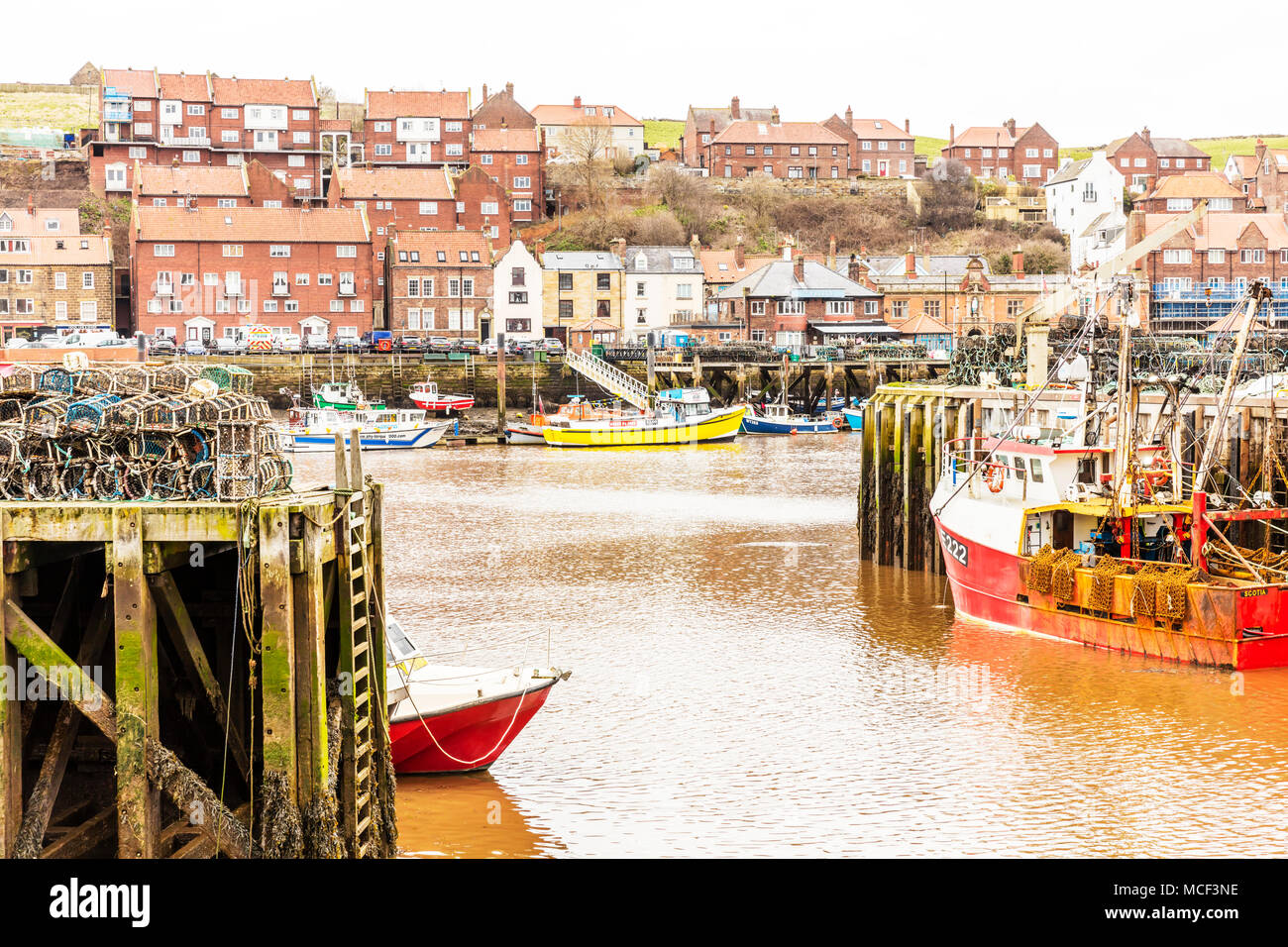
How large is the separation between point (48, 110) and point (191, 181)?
204 ft

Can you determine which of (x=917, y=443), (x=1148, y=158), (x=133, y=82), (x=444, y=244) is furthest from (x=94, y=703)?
(x=1148, y=158)

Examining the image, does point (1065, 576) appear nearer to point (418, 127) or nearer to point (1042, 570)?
point (1042, 570)

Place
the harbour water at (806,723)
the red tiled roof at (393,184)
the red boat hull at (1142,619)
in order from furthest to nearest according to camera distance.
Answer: the red tiled roof at (393,184), the red boat hull at (1142,619), the harbour water at (806,723)

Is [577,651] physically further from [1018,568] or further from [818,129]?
[818,129]

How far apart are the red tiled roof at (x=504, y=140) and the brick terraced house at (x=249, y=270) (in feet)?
78.5

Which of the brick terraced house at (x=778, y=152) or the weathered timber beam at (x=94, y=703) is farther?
the brick terraced house at (x=778, y=152)

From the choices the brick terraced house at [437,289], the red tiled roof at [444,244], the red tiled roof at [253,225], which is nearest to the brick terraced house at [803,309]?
the brick terraced house at [437,289]

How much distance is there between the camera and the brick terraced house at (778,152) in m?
122

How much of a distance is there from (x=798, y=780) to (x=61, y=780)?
27.0 feet

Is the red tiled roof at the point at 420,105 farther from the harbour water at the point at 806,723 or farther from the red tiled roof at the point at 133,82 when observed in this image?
Answer: the harbour water at the point at 806,723

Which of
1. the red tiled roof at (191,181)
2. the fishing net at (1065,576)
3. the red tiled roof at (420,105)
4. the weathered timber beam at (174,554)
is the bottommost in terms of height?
the fishing net at (1065,576)

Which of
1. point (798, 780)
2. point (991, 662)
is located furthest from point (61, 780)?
point (991, 662)

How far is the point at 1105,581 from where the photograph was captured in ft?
74.7

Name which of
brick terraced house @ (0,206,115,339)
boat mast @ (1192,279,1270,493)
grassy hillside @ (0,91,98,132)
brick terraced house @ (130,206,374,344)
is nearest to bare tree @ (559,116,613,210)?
brick terraced house @ (130,206,374,344)
